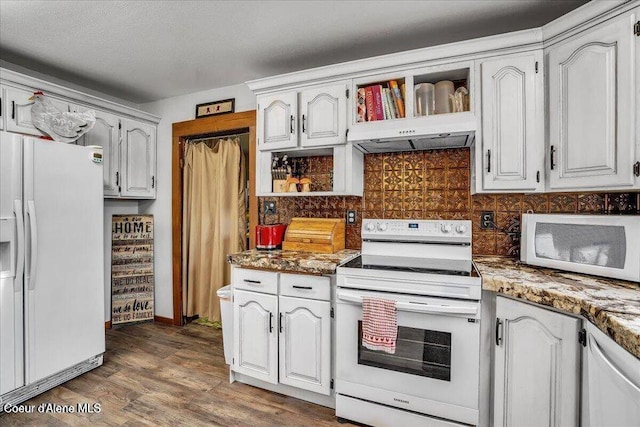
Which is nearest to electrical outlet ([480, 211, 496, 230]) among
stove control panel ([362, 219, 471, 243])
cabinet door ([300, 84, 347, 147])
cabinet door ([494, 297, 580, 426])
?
stove control panel ([362, 219, 471, 243])

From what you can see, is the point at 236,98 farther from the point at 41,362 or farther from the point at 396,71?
the point at 41,362

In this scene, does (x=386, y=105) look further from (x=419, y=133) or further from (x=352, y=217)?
(x=352, y=217)

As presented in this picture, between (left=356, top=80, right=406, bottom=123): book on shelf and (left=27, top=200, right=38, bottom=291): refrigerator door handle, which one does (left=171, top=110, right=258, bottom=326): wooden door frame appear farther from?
(left=356, top=80, right=406, bottom=123): book on shelf

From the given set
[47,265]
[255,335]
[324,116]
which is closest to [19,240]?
[47,265]

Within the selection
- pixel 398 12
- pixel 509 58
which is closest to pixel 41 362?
pixel 398 12

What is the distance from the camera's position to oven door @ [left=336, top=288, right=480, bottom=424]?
1.62 meters

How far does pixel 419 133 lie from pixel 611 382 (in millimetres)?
1428

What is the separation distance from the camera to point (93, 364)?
246 cm

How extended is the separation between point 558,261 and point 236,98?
2.88m

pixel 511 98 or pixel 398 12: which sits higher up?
pixel 398 12

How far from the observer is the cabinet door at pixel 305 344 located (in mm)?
1967

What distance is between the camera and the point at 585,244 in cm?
160

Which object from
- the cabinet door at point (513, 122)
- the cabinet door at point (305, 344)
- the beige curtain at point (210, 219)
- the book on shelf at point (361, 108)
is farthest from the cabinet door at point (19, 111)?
the cabinet door at point (513, 122)

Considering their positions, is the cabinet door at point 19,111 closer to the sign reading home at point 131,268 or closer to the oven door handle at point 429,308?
the sign reading home at point 131,268
